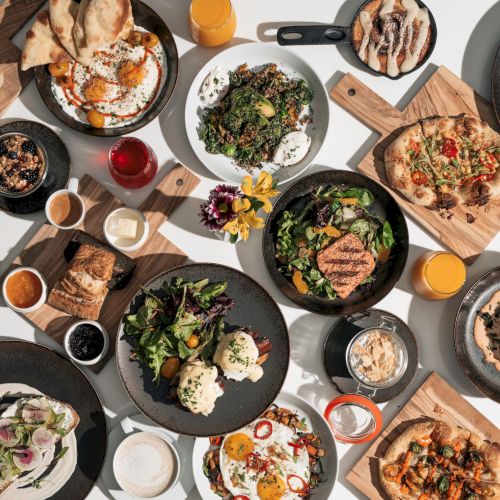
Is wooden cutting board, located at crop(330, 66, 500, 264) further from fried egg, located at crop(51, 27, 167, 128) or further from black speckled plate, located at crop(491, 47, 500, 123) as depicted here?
fried egg, located at crop(51, 27, 167, 128)

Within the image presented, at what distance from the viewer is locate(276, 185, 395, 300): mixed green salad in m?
3.40

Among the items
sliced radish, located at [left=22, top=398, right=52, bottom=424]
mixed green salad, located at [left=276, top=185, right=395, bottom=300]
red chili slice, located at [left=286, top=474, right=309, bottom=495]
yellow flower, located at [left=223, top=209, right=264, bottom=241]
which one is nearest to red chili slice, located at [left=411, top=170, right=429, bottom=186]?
mixed green salad, located at [left=276, top=185, right=395, bottom=300]

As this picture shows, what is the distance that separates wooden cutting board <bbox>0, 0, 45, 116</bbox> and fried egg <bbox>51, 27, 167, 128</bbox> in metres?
0.25

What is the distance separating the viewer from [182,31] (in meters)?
3.63

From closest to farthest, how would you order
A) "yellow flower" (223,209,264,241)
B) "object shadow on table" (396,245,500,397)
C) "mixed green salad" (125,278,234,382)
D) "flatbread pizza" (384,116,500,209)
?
1. "yellow flower" (223,209,264,241)
2. "mixed green salad" (125,278,234,382)
3. "flatbread pizza" (384,116,500,209)
4. "object shadow on table" (396,245,500,397)

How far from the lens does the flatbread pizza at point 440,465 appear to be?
3.43 meters

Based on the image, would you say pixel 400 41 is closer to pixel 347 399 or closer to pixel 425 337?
pixel 425 337

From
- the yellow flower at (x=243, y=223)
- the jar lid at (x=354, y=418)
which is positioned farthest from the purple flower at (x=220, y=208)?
the jar lid at (x=354, y=418)

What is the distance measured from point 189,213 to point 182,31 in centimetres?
111

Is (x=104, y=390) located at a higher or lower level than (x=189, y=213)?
lower

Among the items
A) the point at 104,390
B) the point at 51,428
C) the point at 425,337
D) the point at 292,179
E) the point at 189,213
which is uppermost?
the point at 292,179

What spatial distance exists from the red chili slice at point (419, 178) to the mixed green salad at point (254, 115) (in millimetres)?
715

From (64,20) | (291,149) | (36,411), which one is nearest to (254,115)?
(291,149)

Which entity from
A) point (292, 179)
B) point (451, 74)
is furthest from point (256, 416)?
point (451, 74)
